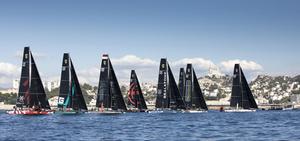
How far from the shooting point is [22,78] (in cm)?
10425

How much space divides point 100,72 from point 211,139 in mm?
64803

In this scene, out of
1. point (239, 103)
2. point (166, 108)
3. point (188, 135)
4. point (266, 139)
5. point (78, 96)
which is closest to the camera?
point (266, 139)

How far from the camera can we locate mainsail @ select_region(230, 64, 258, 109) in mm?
143000

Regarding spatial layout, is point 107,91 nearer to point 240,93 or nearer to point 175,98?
point 175,98

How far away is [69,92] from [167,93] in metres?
28.5

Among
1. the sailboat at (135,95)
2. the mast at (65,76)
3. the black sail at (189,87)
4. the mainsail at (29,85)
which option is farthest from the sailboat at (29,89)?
the black sail at (189,87)

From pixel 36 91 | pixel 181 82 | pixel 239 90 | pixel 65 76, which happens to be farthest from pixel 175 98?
pixel 36 91

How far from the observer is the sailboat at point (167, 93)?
131500 millimetres

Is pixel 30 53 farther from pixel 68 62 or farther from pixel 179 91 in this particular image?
pixel 179 91

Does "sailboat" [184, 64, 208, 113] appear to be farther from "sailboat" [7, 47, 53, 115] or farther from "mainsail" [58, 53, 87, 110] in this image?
"sailboat" [7, 47, 53, 115]

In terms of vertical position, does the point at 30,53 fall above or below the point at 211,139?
above

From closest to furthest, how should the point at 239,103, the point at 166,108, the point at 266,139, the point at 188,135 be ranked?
the point at 266,139
the point at 188,135
the point at 166,108
the point at 239,103

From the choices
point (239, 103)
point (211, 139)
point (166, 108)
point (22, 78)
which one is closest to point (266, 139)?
point (211, 139)

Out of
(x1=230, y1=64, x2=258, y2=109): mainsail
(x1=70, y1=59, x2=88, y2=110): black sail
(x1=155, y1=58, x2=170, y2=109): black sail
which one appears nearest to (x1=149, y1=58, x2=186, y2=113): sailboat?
(x1=155, y1=58, x2=170, y2=109): black sail
